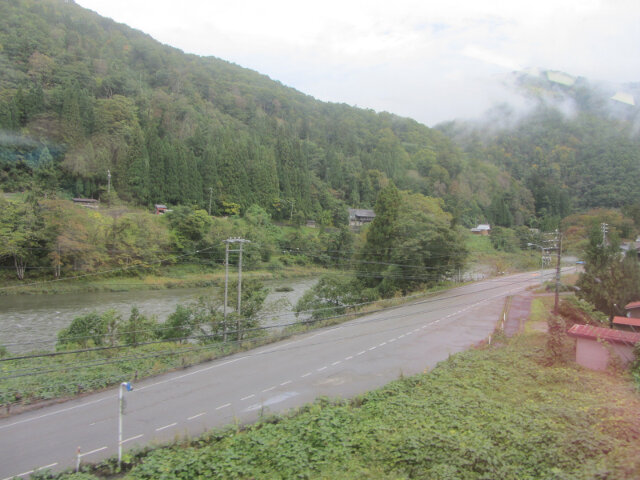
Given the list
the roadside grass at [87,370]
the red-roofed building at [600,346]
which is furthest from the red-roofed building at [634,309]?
the roadside grass at [87,370]

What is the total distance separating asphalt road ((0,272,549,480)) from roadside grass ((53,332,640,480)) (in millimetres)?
1186

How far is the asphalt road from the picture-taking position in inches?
314

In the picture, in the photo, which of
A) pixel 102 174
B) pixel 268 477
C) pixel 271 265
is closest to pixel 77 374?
pixel 268 477

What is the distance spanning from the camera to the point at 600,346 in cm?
1151

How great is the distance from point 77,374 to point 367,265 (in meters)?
18.7

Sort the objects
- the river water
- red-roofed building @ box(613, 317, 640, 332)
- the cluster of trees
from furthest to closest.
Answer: the river water < the cluster of trees < red-roofed building @ box(613, 317, 640, 332)

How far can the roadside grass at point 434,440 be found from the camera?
5828 mm

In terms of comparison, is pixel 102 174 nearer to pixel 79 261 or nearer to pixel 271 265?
pixel 79 261

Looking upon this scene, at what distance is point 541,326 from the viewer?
57.3 feet

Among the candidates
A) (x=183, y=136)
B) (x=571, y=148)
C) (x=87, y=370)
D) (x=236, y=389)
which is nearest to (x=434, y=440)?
(x=236, y=389)

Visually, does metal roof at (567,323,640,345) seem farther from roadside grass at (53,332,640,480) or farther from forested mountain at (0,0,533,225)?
forested mountain at (0,0,533,225)

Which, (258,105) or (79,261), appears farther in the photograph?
(258,105)

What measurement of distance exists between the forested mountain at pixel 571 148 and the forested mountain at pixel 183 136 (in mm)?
4277

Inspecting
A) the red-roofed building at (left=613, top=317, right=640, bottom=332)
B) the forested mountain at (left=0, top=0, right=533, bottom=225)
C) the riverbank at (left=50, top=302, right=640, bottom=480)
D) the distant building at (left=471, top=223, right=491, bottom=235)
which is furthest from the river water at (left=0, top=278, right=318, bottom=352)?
the distant building at (left=471, top=223, right=491, bottom=235)
